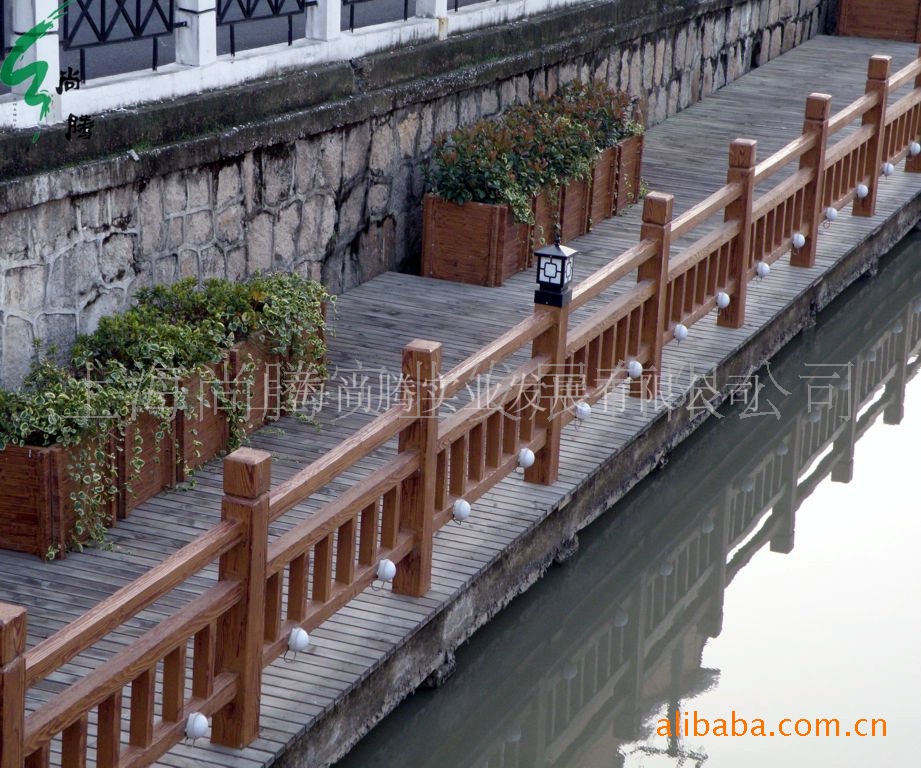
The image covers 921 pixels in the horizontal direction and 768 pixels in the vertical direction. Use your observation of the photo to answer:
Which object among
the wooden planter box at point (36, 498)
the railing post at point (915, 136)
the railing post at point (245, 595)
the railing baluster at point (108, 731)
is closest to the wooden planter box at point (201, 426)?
the wooden planter box at point (36, 498)

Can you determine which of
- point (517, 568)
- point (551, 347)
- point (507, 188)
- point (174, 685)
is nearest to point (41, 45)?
point (551, 347)

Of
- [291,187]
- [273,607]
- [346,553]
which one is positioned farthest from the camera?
[291,187]

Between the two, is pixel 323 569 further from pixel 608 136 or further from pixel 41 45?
pixel 608 136

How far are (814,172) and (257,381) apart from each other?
14.7 feet

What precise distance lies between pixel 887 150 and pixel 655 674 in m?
6.20

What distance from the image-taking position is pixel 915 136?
42.0 feet

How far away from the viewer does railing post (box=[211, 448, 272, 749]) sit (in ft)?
16.1

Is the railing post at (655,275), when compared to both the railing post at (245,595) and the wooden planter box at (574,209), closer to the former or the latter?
the wooden planter box at (574,209)

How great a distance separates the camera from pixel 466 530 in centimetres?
689

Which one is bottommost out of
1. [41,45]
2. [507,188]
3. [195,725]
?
[195,725]

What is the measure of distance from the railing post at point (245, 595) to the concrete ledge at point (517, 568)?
203mm

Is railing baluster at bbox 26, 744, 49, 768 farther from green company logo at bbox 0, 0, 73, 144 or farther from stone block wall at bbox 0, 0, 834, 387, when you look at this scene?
green company logo at bbox 0, 0, 73, 144

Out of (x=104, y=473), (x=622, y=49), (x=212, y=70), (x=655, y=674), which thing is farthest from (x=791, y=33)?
(x=104, y=473)

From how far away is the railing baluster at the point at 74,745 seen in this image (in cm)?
446
